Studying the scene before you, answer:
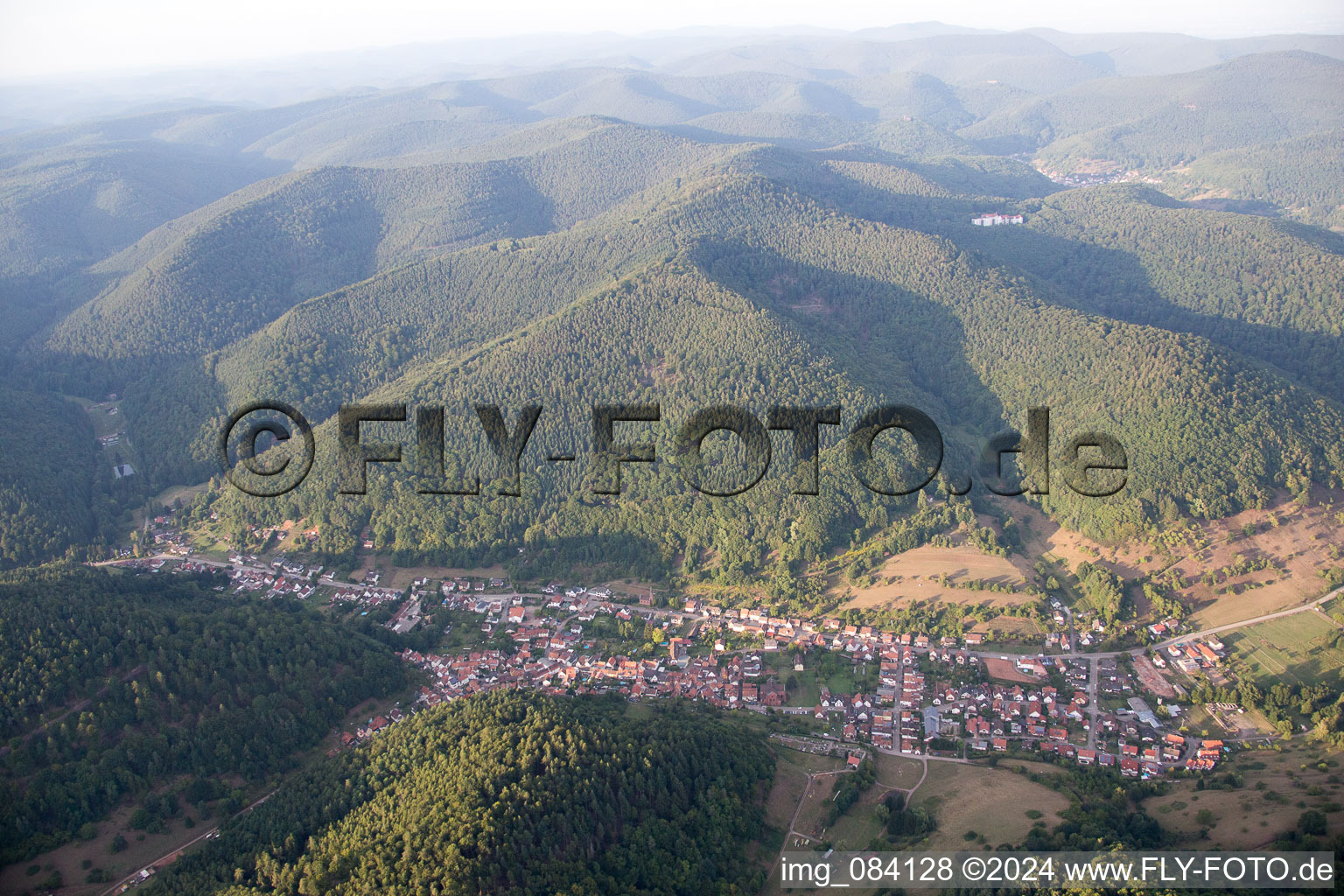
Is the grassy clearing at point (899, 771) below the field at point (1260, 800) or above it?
below

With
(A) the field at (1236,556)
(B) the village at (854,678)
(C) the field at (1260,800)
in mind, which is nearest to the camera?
(C) the field at (1260,800)

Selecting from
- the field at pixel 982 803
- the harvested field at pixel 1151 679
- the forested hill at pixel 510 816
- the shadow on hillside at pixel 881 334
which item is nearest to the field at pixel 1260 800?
the field at pixel 982 803

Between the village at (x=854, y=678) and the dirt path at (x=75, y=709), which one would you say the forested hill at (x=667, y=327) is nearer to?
the village at (x=854, y=678)

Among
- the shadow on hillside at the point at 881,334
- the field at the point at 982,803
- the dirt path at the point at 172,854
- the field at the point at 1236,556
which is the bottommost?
the dirt path at the point at 172,854

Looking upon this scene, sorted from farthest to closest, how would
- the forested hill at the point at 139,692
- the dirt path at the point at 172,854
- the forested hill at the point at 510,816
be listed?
the forested hill at the point at 139,692, the dirt path at the point at 172,854, the forested hill at the point at 510,816

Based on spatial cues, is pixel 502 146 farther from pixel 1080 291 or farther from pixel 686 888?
pixel 686 888

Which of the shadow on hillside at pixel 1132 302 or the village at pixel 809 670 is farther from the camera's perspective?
the shadow on hillside at pixel 1132 302
